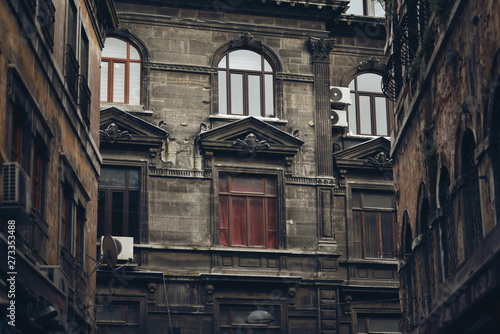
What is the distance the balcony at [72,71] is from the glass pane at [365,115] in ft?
45.6

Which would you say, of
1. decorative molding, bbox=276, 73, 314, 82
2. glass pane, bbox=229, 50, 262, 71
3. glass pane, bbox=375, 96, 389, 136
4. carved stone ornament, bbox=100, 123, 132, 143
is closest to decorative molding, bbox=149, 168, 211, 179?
carved stone ornament, bbox=100, 123, 132, 143

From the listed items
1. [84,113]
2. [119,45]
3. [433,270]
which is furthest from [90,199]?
[119,45]

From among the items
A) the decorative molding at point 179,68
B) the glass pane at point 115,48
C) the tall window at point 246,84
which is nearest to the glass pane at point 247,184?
the tall window at point 246,84

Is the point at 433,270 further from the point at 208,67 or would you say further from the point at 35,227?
the point at 208,67

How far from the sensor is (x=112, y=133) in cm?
2722

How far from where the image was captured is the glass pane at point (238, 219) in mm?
27969

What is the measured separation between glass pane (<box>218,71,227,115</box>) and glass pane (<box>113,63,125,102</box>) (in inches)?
115

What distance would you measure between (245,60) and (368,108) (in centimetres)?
446

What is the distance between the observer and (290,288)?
27391 millimetres

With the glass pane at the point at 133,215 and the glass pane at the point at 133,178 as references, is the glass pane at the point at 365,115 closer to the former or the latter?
the glass pane at the point at 133,178

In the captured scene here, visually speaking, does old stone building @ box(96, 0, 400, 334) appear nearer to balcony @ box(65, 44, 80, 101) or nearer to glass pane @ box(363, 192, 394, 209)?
glass pane @ box(363, 192, 394, 209)

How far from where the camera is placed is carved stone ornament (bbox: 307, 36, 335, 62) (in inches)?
1173

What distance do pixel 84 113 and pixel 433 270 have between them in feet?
24.9

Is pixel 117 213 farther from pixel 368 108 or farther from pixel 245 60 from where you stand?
pixel 368 108
